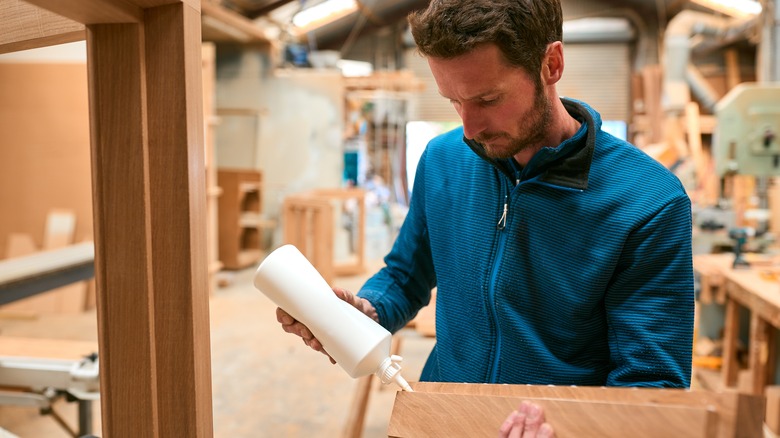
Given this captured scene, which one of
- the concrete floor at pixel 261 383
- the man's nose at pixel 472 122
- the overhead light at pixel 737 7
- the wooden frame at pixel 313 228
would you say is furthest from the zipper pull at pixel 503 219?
the overhead light at pixel 737 7

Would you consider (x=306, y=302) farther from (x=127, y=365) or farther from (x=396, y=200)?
(x=396, y=200)

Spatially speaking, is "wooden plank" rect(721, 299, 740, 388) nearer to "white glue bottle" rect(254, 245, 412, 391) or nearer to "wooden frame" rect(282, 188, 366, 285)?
"white glue bottle" rect(254, 245, 412, 391)

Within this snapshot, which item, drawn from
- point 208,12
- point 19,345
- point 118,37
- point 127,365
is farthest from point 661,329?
point 208,12

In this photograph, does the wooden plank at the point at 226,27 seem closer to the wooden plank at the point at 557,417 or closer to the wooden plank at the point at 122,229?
the wooden plank at the point at 122,229

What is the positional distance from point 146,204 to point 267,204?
20.0 feet

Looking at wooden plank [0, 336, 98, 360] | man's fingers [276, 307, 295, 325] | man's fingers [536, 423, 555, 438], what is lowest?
wooden plank [0, 336, 98, 360]

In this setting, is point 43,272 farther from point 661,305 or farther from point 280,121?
point 280,121

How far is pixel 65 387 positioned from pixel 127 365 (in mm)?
1237

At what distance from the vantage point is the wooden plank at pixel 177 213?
78cm

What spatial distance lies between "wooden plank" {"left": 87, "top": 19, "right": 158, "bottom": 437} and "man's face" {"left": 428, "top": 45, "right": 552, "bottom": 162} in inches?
18.9

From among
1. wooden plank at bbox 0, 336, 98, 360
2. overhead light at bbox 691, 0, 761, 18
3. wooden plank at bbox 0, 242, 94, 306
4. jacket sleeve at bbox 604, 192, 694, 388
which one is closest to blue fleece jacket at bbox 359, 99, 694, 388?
jacket sleeve at bbox 604, 192, 694, 388

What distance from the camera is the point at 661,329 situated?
996mm

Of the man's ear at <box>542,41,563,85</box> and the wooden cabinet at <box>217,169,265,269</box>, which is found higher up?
the man's ear at <box>542,41,563,85</box>

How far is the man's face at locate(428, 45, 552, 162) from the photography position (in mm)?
978
